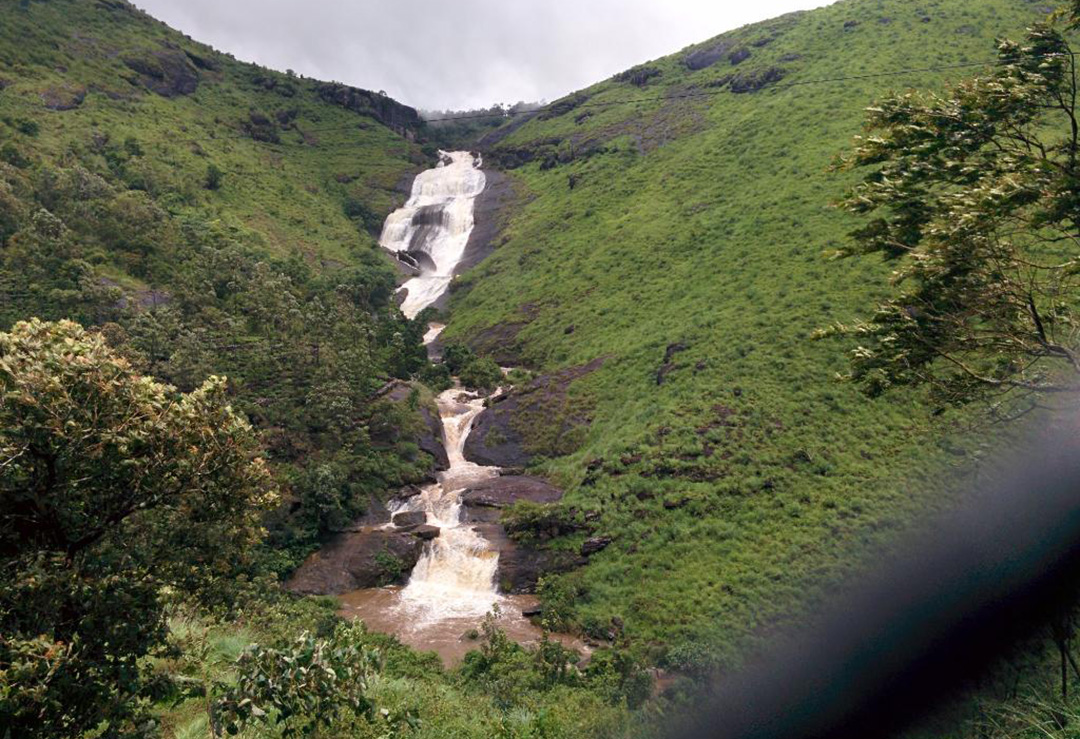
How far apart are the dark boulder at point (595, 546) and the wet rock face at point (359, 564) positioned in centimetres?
707

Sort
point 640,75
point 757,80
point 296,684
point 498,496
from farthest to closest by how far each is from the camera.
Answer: point 640,75 < point 757,80 < point 498,496 < point 296,684

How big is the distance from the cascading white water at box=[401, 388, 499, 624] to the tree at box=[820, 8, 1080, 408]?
56.4ft

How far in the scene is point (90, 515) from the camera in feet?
18.8

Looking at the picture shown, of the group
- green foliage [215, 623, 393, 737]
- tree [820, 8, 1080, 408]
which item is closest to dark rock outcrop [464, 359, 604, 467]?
tree [820, 8, 1080, 408]

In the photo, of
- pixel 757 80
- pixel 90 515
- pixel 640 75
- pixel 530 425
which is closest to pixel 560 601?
pixel 530 425

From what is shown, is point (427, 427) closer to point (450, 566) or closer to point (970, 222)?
point (450, 566)

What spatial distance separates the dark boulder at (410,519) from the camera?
26141mm

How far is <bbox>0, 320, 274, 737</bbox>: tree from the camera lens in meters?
4.77

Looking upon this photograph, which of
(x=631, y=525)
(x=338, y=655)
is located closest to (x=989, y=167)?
(x=338, y=655)

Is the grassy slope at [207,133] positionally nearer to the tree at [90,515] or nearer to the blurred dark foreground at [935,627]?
the tree at [90,515]

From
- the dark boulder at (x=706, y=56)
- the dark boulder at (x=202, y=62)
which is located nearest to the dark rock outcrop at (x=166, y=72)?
the dark boulder at (x=202, y=62)

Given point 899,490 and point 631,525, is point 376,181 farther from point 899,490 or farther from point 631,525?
point 899,490

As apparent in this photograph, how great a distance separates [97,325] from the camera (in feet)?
94.1

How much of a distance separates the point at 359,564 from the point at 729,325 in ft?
72.1
